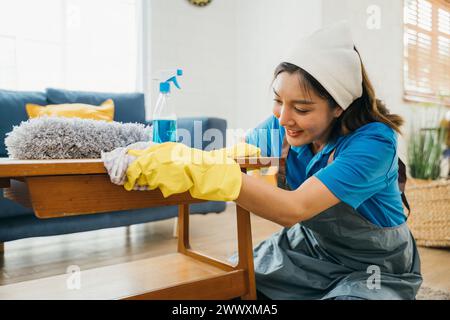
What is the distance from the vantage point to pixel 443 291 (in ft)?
4.66

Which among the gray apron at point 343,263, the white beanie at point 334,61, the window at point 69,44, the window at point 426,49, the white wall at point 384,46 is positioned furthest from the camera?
the window at point 426,49

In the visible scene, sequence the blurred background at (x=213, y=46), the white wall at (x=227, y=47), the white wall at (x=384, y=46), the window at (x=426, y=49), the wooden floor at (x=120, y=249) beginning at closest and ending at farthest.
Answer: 1. the wooden floor at (x=120, y=249)
2. the blurred background at (x=213, y=46)
3. the white wall at (x=384, y=46)
4. the white wall at (x=227, y=47)
5. the window at (x=426, y=49)

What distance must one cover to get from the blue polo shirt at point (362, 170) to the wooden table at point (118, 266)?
0.10m

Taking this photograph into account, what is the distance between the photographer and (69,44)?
270 centimetres

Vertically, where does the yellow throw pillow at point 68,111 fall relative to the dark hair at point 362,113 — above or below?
above

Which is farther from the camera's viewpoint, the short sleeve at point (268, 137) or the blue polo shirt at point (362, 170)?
the short sleeve at point (268, 137)

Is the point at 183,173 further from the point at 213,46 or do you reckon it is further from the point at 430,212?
the point at 213,46

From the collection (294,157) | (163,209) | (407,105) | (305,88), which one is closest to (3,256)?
(163,209)

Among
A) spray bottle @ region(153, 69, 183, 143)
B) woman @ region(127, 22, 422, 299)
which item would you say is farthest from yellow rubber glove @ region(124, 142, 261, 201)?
spray bottle @ region(153, 69, 183, 143)

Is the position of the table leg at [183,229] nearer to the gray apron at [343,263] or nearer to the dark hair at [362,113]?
the gray apron at [343,263]

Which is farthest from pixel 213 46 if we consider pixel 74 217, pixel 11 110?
pixel 74 217

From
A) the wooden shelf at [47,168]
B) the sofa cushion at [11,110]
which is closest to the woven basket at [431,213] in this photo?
the wooden shelf at [47,168]

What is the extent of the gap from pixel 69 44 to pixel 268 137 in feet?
6.63

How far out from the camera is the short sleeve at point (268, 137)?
1230 mm
